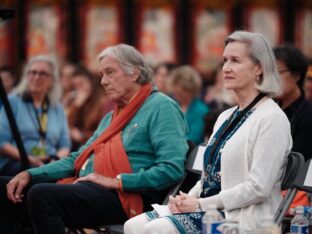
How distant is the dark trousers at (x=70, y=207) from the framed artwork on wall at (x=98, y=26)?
8754 mm

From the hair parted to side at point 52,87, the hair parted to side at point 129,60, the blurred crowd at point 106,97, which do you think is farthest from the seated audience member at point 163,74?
the hair parted to side at point 129,60

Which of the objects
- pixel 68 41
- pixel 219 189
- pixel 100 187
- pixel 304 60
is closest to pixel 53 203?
pixel 100 187

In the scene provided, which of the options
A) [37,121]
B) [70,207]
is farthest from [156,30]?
[70,207]

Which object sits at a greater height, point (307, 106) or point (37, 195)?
point (307, 106)

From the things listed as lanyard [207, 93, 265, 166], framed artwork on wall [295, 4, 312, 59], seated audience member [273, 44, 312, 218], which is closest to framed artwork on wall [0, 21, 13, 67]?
framed artwork on wall [295, 4, 312, 59]

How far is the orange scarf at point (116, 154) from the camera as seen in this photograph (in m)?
5.80

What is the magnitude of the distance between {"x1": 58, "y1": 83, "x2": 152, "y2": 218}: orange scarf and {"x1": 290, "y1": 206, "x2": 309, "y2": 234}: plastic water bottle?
1105 millimetres

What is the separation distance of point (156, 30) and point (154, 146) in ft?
29.3

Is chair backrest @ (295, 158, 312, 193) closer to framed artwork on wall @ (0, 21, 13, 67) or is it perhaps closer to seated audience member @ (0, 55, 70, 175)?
seated audience member @ (0, 55, 70, 175)

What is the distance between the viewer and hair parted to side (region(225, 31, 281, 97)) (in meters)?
5.05

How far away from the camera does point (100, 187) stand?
5750 millimetres

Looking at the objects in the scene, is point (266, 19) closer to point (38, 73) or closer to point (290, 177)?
point (38, 73)

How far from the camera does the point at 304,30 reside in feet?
49.6

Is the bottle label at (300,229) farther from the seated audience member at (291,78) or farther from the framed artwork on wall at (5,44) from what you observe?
the framed artwork on wall at (5,44)
